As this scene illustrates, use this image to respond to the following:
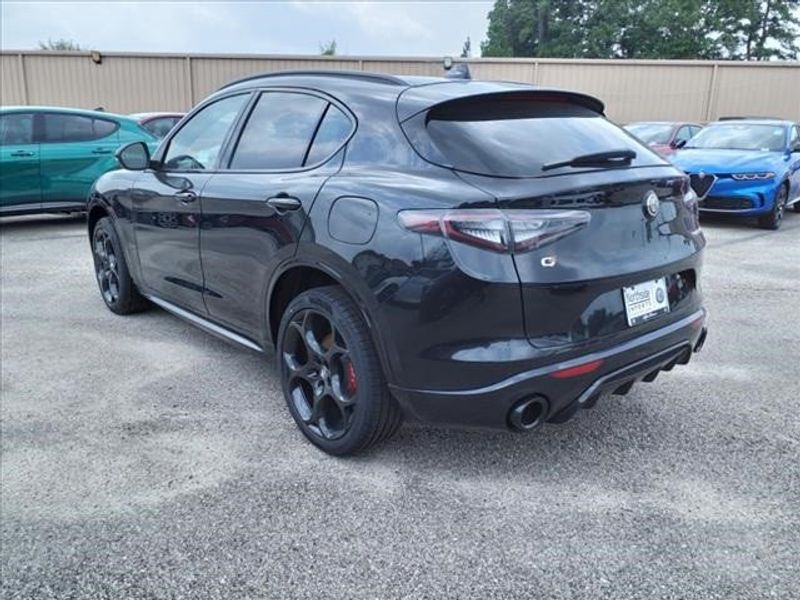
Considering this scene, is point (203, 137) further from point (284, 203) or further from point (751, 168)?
point (751, 168)

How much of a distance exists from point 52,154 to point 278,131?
258 inches

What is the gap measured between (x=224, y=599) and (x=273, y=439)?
108cm

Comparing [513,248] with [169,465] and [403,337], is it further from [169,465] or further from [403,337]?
[169,465]

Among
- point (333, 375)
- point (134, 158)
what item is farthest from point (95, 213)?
point (333, 375)

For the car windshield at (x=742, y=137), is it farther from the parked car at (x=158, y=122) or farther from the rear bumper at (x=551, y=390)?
the parked car at (x=158, y=122)

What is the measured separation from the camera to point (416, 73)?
20.1 meters

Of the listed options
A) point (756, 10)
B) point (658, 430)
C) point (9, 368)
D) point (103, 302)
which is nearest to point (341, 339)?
point (658, 430)

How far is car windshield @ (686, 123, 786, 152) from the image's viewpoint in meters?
9.42

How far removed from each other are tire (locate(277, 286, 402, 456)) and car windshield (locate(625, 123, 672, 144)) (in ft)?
34.1

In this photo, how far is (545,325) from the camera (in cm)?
237

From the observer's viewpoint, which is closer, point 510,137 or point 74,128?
point 510,137

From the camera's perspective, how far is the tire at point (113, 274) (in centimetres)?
483

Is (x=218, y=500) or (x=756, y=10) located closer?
(x=218, y=500)

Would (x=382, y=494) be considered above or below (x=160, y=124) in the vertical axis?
below
